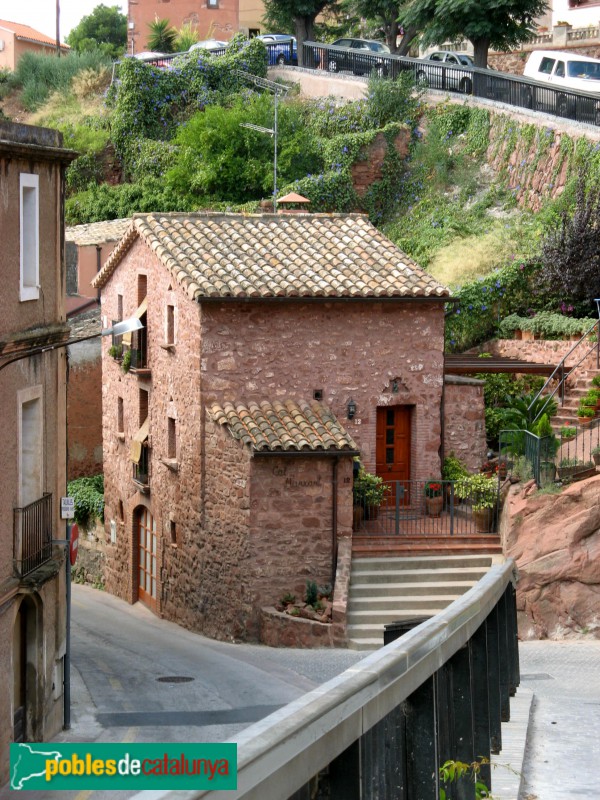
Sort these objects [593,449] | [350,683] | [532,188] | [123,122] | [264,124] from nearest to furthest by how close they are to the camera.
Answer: [350,683] < [593,449] < [532,188] < [264,124] < [123,122]

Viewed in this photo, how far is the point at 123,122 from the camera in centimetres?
5181

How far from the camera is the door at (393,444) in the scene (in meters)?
27.8

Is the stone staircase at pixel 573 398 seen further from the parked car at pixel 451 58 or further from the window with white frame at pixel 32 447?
the parked car at pixel 451 58

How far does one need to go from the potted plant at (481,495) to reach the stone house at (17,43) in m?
48.7

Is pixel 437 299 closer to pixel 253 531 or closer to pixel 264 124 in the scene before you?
pixel 253 531

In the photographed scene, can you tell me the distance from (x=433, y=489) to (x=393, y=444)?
133cm

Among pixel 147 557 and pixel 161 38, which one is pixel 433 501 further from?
pixel 161 38

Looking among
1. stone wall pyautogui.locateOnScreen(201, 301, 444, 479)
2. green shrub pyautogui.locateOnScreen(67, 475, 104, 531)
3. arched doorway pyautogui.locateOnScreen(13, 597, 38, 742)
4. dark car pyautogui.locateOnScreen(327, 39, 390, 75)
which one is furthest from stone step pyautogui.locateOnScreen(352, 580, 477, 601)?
dark car pyautogui.locateOnScreen(327, 39, 390, 75)

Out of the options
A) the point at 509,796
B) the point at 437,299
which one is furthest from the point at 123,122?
the point at 509,796

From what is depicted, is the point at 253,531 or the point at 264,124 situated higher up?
the point at 264,124

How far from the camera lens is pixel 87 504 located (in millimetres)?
34562

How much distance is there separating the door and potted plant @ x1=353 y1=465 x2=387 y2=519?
1222 mm

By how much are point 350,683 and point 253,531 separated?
2050cm

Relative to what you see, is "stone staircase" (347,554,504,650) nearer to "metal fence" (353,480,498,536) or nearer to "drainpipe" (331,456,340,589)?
"drainpipe" (331,456,340,589)
